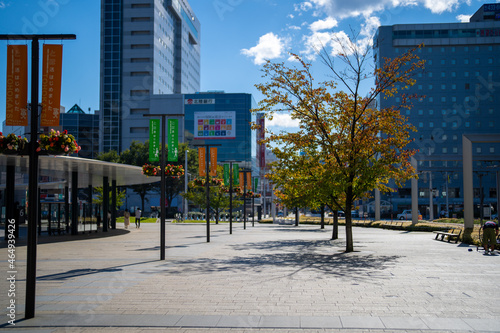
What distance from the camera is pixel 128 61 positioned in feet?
351

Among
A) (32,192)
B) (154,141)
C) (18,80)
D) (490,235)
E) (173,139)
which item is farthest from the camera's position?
(173,139)

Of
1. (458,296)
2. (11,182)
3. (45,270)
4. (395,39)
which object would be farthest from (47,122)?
(395,39)

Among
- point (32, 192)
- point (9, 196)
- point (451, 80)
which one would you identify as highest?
point (451, 80)

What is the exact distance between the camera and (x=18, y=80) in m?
8.87

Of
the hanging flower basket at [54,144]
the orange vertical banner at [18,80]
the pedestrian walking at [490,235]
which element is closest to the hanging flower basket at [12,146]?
the hanging flower basket at [54,144]

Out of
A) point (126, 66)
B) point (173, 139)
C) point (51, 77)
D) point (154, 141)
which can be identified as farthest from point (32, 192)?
point (126, 66)

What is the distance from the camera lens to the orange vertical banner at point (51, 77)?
9.25m

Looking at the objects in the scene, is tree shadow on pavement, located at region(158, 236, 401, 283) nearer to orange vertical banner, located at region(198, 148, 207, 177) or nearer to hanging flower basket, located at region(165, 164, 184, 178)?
hanging flower basket, located at region(165, 164, 184, 178)

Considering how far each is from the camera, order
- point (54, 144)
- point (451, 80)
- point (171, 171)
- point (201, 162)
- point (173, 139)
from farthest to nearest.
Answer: point (451, 80) < point (201, 162) < point (173, 139) < point (171, 171) < point (54, 144)

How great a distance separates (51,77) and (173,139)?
1740 cm

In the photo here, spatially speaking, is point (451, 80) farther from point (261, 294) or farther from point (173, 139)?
point (261, 294)

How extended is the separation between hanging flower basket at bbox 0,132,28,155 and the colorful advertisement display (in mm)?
104792

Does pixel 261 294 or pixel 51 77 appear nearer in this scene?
pixel 51 77

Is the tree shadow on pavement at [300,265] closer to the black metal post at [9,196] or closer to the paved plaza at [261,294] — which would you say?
the paved plaza at [261,294]
